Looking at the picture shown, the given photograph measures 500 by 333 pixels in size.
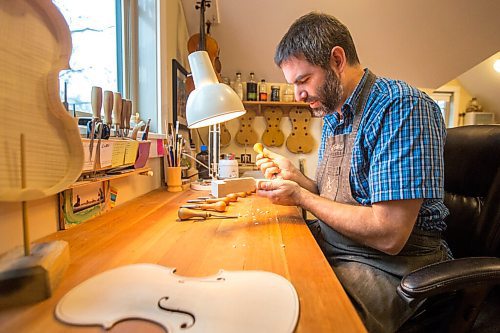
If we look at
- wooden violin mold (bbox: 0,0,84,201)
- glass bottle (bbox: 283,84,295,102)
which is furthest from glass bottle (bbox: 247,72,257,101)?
wooden violin mold (bbox: 0,0,84,201)

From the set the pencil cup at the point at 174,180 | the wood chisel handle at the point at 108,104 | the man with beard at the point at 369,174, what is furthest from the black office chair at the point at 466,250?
the pencil cup at the point at 174,180

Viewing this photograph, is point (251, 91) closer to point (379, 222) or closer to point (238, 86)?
point (238, 86)

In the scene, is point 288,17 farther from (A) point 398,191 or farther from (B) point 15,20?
(B) point 15,20

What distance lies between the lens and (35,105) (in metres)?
0.52

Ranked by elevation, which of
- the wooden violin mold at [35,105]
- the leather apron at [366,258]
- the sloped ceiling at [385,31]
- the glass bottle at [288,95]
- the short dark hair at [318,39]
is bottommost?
the leather apron at [366,258]

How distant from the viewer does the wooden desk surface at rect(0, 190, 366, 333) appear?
379mm

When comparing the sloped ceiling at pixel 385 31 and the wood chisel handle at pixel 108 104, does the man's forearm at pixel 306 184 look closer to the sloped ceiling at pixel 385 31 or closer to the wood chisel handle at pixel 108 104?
the wood chisel handle at pixel 108 104

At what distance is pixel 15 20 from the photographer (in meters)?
0.49

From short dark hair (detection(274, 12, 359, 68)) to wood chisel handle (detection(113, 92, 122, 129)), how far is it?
577 millimetres

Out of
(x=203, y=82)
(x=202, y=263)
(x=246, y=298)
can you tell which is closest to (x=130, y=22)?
(x=203, y=82)

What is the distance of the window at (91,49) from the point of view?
1036 mm

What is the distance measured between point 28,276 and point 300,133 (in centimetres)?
252

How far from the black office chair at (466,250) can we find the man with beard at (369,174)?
0.10m

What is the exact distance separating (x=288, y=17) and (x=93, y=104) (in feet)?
6.27
